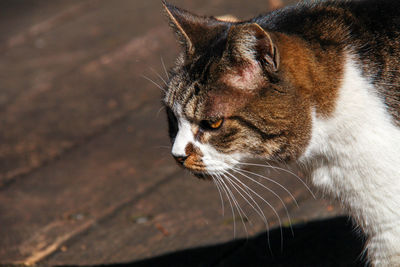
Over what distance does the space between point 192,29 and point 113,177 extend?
1411mm

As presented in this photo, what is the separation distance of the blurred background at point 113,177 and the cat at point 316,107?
0.27 m

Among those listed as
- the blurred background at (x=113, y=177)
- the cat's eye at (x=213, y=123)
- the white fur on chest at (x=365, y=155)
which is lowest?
the blurred background at (x=113, y=177)

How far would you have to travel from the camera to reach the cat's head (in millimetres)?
1902

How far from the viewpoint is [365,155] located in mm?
1893

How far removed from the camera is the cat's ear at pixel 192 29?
2.07 m

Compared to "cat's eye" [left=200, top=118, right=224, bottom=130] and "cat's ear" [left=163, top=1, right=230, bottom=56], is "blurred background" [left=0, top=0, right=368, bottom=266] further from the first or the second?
"cat's ear" [left=163, top=1, right=230, bottom=56]

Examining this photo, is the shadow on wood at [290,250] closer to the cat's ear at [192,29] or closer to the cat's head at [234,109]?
the cat's head at [234,109]

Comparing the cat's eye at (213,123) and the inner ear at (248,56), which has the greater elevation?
the inner ear at (248,56)

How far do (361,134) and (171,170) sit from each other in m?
1.57

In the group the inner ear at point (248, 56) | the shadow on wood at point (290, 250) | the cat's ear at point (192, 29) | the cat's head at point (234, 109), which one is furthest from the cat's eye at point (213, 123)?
the shadow on wood at point (290, 250)

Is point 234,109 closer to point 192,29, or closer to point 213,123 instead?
point 213,123

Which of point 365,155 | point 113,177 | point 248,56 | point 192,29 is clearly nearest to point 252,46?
point 248,56

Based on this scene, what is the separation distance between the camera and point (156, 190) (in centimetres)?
314

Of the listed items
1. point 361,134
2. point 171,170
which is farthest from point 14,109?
point 361,134
